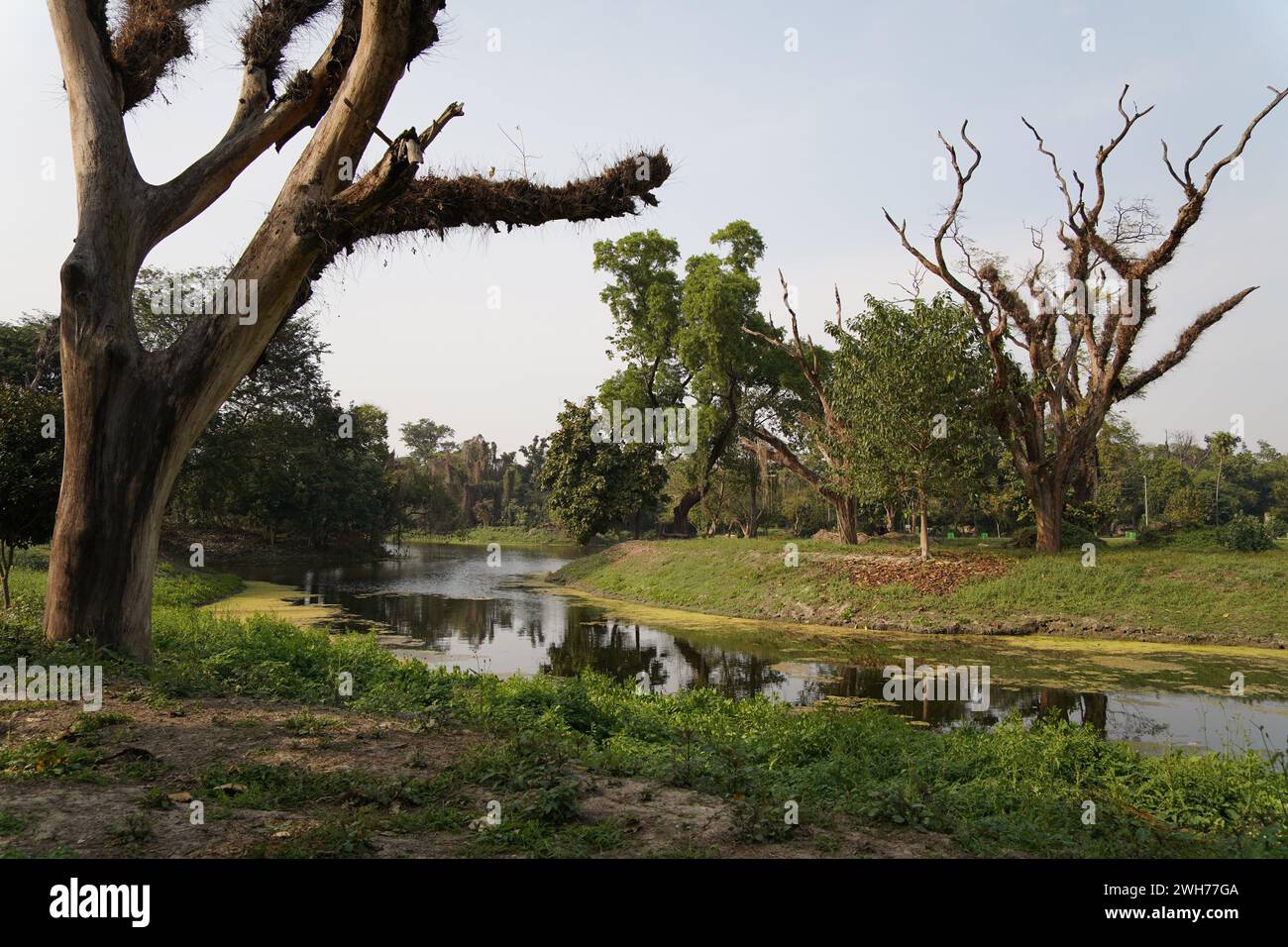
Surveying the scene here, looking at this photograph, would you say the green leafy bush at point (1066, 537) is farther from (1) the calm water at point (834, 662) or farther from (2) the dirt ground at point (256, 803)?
(2) the dirt ground at point (256, 803)

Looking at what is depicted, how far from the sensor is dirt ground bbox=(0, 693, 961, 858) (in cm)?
443

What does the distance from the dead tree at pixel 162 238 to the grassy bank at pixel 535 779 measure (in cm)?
120

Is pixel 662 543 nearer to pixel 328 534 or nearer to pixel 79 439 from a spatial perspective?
pixel 328 534

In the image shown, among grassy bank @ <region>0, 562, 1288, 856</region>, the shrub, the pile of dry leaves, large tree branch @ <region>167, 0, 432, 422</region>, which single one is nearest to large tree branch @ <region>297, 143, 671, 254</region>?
large tree branch @ <region>167, 0, 432, 422</region>

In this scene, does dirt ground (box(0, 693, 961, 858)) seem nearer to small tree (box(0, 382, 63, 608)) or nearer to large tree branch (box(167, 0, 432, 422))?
large tree branch (box(167, 0, 432, 422))

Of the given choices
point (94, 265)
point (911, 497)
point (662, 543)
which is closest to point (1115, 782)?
point (94, 265)

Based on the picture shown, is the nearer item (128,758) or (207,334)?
(128,758)

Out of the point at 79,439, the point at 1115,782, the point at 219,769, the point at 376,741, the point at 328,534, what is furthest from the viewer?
the point at 328,534

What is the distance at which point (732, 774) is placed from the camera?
6430 millimetres

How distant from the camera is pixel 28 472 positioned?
36.6 feet

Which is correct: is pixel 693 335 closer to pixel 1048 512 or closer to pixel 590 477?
pixel 590 477

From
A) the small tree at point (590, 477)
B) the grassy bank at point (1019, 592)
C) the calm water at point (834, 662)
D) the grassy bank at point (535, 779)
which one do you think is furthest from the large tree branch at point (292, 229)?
the small tree at point (590, 477)

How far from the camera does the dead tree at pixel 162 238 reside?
8453 millimetres

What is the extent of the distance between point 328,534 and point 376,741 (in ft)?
141
